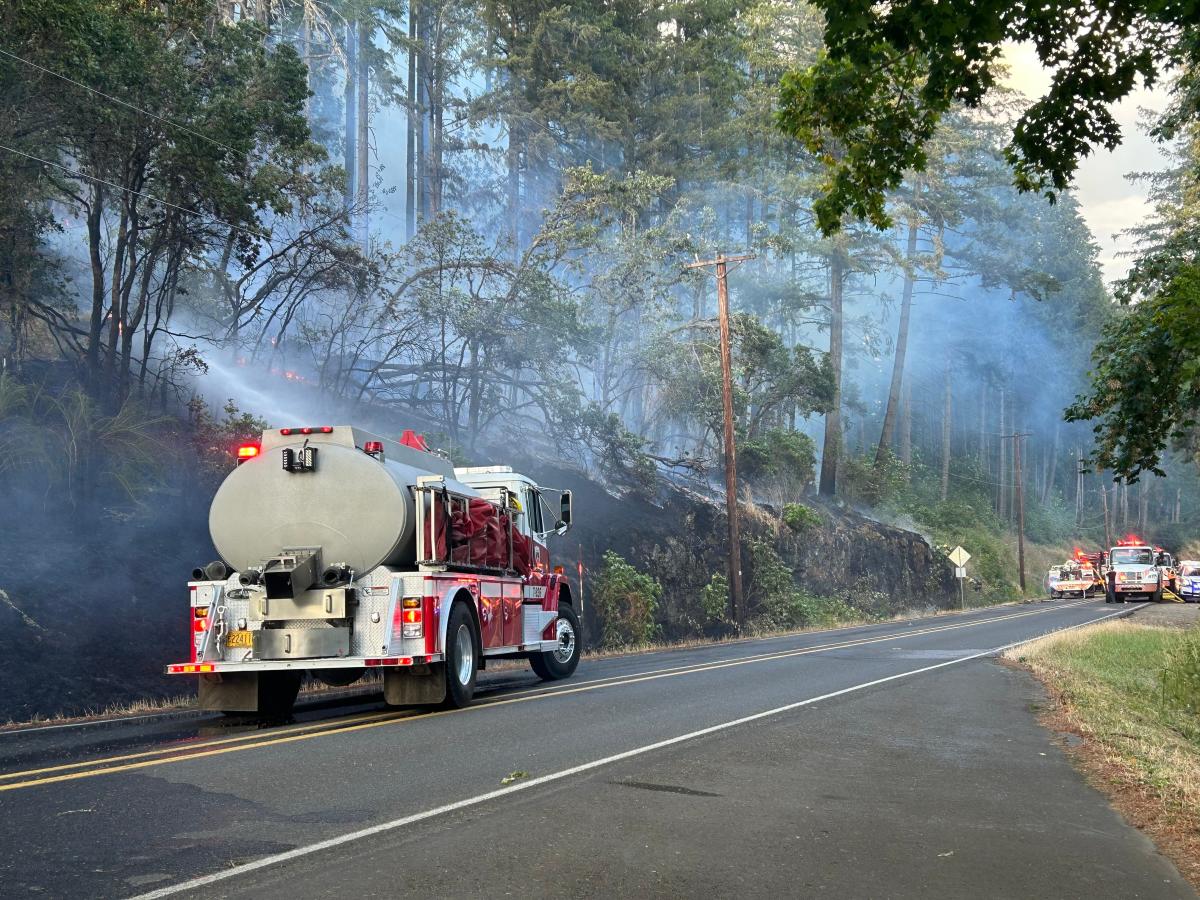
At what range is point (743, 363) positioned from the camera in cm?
4309

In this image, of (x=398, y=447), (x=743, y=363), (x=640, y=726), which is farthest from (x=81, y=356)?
(x=743, y=363)

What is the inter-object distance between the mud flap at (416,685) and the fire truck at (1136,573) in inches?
1976

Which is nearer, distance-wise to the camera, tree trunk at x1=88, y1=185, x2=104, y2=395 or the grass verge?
the grass verge

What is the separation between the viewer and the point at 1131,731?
38.9ft

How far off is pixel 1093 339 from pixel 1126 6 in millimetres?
84680

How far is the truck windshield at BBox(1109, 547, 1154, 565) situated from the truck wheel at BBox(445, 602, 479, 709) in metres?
50.6

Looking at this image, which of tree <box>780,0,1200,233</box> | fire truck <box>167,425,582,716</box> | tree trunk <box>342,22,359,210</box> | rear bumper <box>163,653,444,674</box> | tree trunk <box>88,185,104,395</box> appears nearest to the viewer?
tree <box>780,0,1200,233</box>

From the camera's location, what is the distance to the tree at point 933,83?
765cm

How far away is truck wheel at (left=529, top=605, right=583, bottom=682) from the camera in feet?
53.2

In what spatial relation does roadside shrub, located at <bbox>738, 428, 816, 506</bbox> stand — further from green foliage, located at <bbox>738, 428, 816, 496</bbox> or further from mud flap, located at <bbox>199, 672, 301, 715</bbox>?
mud flap, located at <bbox>199, 672, 301, 715</bbox>

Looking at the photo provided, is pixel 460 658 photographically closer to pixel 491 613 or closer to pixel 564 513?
pixel 491 613

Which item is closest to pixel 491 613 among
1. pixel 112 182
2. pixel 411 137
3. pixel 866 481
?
pixel 112 182

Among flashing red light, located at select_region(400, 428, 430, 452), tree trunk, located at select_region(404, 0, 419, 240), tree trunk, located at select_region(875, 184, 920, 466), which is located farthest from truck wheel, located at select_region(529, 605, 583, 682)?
tree trunk, located at select_region(875, 184, 920, 466)

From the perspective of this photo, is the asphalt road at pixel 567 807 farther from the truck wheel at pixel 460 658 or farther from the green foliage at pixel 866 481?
the green foliage at pixel 866 481
